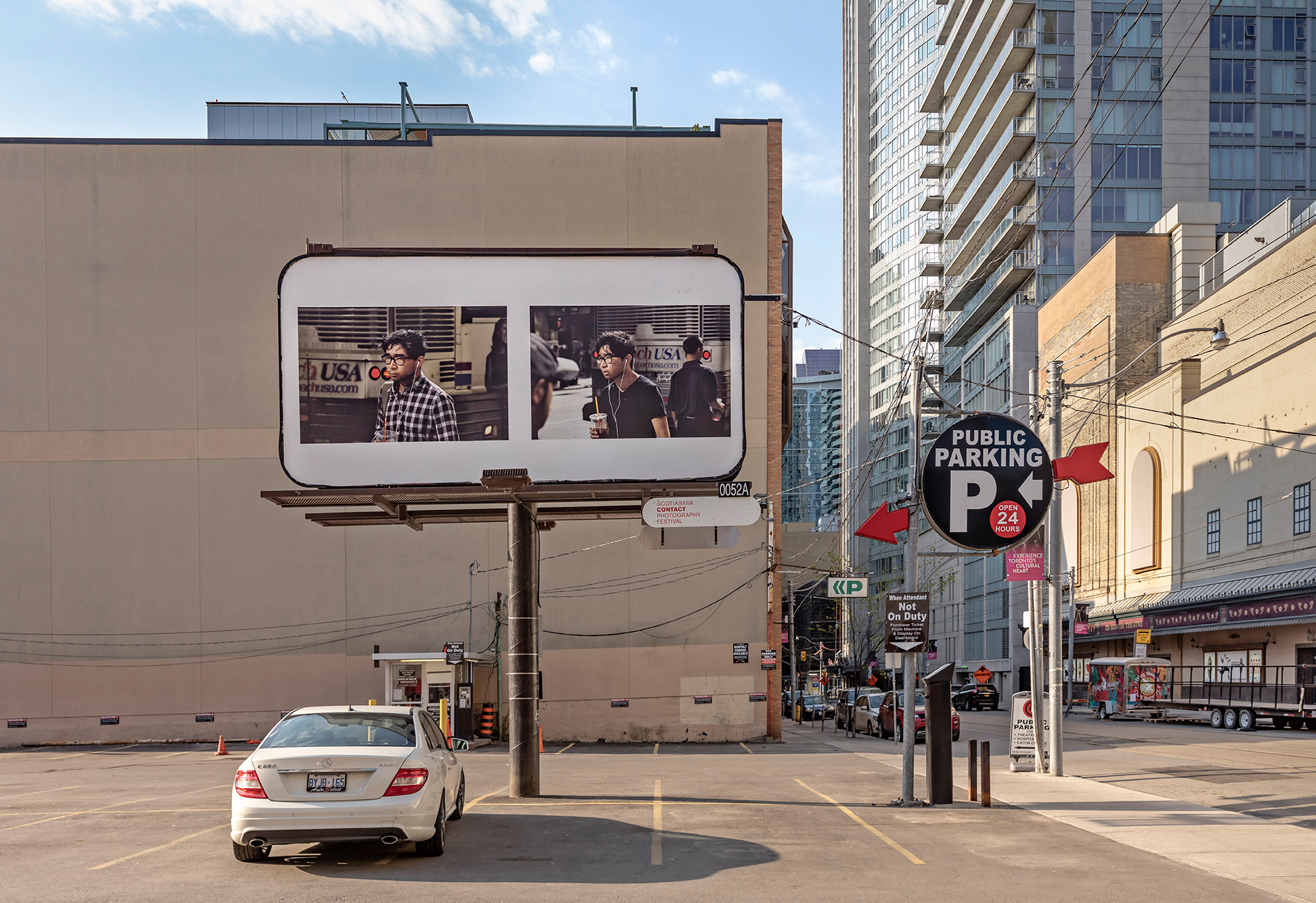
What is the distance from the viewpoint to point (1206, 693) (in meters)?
45.1

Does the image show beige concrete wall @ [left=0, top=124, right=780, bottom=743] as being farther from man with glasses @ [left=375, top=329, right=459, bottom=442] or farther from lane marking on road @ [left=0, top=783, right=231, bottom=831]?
man with glasses @ [left=375, top=329, right=459, bottom=442]

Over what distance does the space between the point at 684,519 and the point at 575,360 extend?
3134mm

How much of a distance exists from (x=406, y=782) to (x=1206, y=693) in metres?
41.8

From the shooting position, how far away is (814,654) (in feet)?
449

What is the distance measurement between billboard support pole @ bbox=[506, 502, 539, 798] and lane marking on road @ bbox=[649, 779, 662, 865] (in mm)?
1902

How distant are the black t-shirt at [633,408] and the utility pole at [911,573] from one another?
392cm

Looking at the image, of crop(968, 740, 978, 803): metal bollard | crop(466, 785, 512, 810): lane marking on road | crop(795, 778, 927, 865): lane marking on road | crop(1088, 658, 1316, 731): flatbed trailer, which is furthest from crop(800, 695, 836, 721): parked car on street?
crop(968, 740, 978, 803): metal bollard

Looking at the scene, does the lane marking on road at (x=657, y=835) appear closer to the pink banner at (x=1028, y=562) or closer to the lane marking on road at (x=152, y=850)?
the lane marking on road at (x=152, y=850)

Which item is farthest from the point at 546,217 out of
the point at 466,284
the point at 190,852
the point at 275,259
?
the point at 190,852

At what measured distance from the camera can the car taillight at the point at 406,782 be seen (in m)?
10.9

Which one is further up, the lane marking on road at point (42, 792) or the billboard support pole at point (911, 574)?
the billboard support pole at point (911, 574)

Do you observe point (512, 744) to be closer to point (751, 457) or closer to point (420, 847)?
point (420, 847)

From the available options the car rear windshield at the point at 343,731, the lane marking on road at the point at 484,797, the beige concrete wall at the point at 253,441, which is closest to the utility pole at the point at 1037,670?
the lane marking on road at the point at 484,797

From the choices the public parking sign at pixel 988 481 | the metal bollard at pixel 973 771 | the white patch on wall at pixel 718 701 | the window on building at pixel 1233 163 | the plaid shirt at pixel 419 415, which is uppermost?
the window on building at pixel 1233 163
